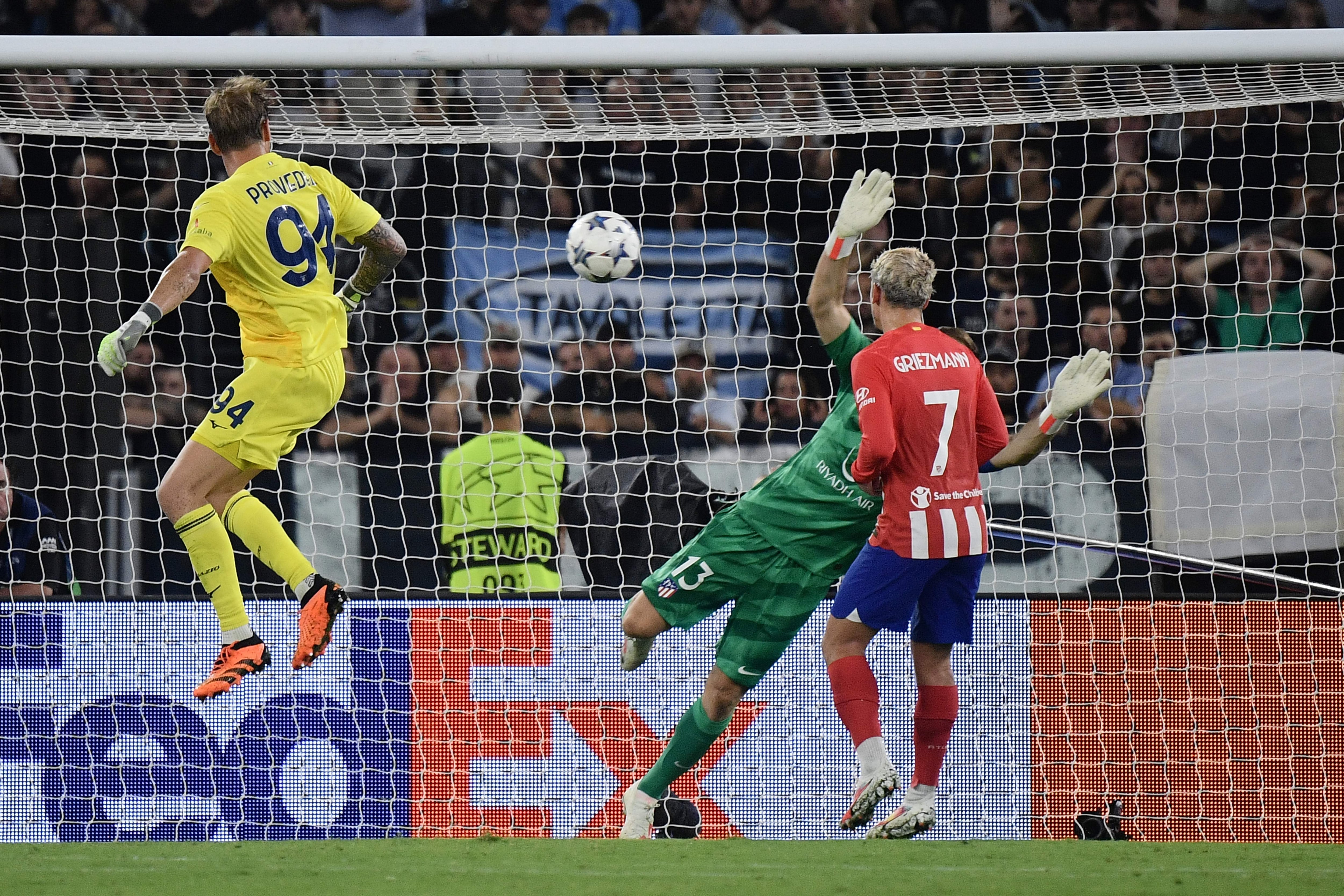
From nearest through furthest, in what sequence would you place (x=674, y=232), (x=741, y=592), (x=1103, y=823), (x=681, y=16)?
(x=741, y=592), (x=1103, y=823), (x=674, y=232), (x=681, y=16)

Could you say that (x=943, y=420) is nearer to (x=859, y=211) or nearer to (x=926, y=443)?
(x=926, y=443)

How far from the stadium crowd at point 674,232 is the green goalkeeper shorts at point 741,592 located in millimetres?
1783

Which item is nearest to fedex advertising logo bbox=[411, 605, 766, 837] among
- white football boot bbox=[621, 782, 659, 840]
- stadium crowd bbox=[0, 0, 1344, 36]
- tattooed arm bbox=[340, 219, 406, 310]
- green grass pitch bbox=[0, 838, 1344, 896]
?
white football boot bbox=[621, 782, 659, 840]

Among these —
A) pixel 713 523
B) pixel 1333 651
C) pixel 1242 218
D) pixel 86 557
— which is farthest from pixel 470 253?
pixel 1333 651

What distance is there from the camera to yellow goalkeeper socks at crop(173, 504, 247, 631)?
199 inches

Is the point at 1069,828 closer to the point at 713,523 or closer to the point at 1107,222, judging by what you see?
the point at 713,523

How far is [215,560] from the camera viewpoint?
16.7ft

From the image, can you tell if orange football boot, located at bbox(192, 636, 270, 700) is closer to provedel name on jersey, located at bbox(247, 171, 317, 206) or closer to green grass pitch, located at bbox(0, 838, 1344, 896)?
green grass pitch, located at bbox(0, 838, 1344, 896)

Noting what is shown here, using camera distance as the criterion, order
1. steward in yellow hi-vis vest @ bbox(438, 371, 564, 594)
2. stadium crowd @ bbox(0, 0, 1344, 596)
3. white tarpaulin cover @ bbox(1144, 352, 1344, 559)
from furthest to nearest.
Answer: stadium crowd @ bbox(0, 0, 1344, 596) < steward in yellow hi-vis vest @ bbox(438, 371, 564, 594) < white tarpaulin cover @ bbox(1144, 352, 1344, 559)

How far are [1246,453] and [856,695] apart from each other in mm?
3099

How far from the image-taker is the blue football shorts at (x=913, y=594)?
5125 mm

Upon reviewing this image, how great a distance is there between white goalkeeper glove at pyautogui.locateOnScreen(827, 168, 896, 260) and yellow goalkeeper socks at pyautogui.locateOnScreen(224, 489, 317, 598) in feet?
6.98

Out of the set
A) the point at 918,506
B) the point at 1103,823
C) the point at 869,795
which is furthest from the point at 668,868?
the point at 1103,823

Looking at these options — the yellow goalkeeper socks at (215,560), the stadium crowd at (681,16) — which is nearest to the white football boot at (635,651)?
the yellow goalkeeper socks at (215,560)
